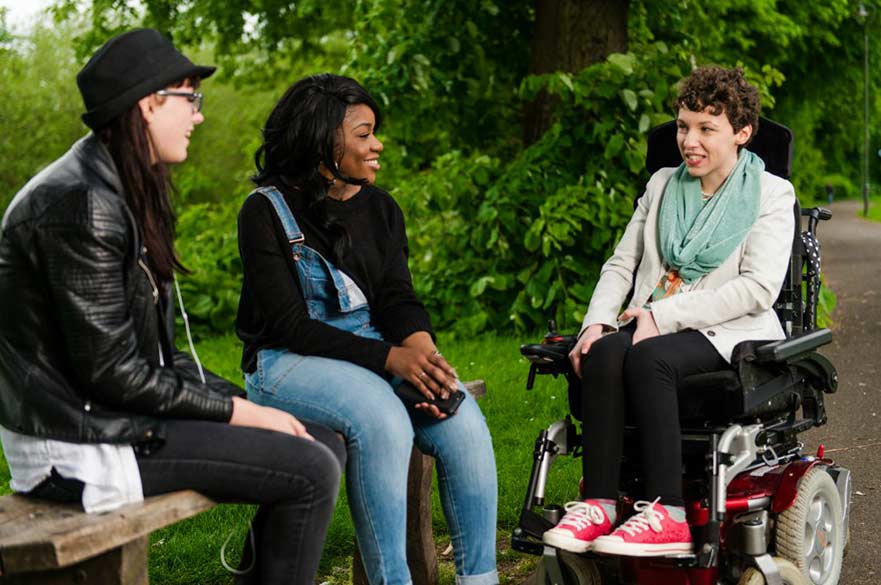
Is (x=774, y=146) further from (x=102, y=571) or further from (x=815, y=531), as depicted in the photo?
(x=102, y=571)

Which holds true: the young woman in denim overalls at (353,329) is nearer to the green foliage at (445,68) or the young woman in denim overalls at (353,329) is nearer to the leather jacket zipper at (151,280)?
the leather jacket zipper at (151,280)

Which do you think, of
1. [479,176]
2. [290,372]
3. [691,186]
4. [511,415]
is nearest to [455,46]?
[479,176]

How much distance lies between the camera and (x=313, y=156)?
3.92 m

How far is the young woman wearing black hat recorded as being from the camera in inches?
110

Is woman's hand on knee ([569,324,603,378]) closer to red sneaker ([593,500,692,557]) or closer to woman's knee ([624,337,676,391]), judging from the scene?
woman's knee ([624,337,676,391])

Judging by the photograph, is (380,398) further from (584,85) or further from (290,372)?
(584,85)

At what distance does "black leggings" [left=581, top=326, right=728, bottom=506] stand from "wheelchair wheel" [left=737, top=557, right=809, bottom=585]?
29cm

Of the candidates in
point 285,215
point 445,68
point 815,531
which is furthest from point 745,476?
point 445,68

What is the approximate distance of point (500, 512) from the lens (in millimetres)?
5031

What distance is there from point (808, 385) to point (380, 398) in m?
1.56

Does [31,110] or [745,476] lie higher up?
[745,476]

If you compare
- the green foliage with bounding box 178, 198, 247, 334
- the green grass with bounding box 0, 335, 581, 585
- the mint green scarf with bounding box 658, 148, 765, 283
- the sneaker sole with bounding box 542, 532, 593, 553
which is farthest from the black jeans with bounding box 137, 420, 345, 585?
the green foliage with bounding box 178, 198, 247, 334

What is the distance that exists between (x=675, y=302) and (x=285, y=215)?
125cm

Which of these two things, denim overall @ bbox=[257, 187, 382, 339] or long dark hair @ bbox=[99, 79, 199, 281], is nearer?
long dark hair @ bbox=[99, 79, 199, 281]
